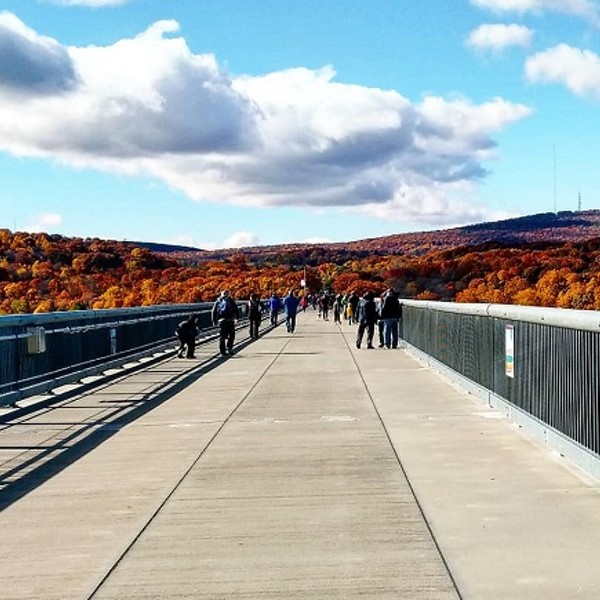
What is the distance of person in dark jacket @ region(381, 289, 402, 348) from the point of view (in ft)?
94.1

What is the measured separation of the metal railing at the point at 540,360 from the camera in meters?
8.41

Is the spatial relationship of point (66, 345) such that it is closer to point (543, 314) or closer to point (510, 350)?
point (510, 350)

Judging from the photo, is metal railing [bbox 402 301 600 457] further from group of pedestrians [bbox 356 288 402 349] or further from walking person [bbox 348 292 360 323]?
walking person [bbox 348 292 360 323]

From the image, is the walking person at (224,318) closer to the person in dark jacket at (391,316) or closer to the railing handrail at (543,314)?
the person in dark jacket at (391,316)

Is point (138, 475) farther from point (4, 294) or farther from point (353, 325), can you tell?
point (4, 294)

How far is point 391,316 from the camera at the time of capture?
2886 cm

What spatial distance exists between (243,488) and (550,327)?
3492 millimetres

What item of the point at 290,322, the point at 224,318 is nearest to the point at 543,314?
the point at 224,318

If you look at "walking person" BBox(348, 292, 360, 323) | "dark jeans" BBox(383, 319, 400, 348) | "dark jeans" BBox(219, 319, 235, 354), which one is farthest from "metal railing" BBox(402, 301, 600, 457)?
"walking person" BBox(348, 292, 360, 323)

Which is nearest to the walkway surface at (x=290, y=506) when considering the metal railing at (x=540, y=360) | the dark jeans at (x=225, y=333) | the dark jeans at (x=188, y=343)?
the metal railing at (x=540, y=360)

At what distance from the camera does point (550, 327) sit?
388 inches

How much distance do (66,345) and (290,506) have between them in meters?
9.57

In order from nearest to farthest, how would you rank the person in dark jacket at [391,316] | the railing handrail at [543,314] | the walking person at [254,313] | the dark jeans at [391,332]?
the railing handrail at [543,314] < the person in dark jacket at [391,316] < the dark jeans at [391,332] < the walking person at [254,313]

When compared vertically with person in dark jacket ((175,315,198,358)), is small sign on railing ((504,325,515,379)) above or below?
above
